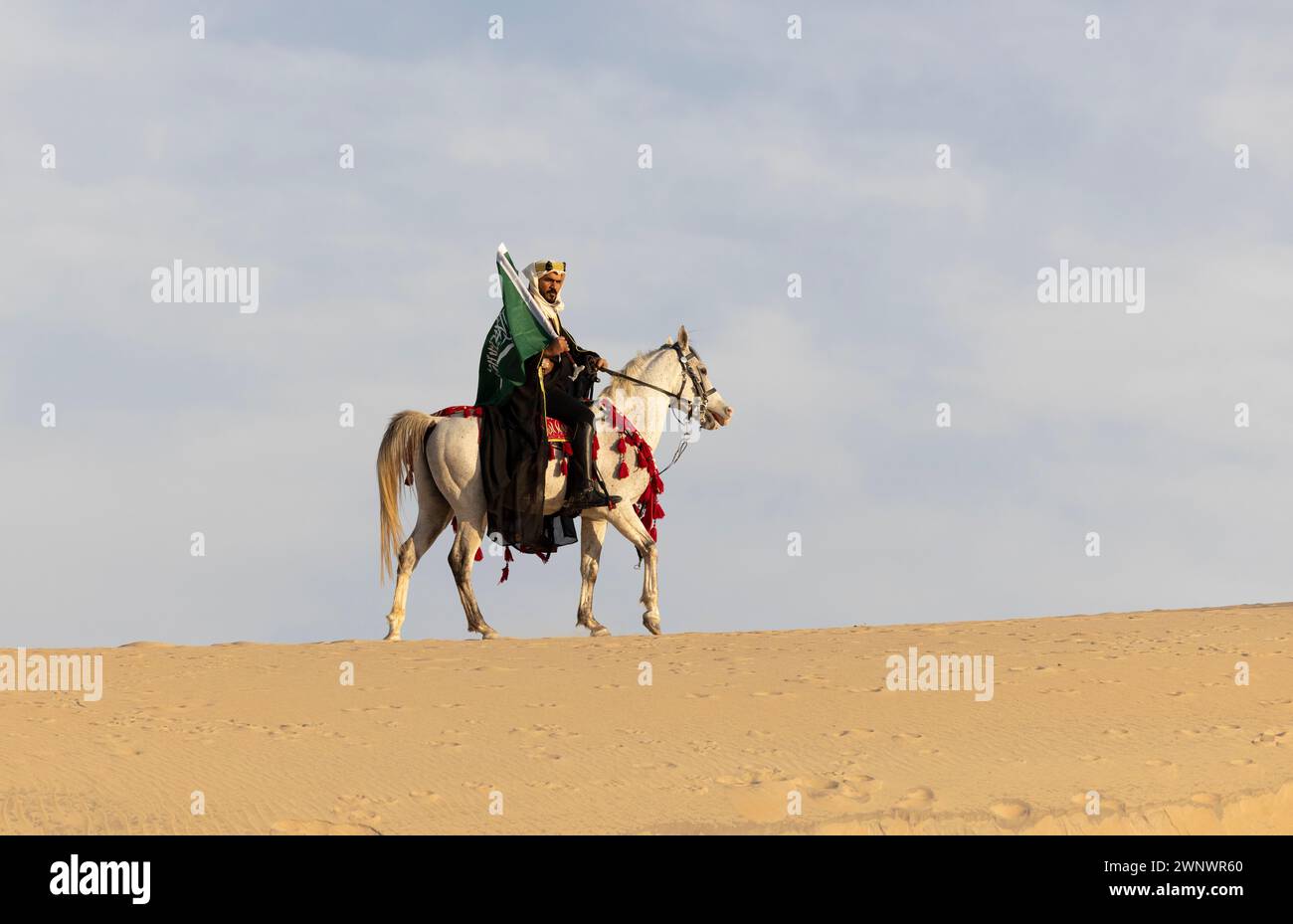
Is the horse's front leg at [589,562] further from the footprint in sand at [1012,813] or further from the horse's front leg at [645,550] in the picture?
the footprint in sand at [1012,813]

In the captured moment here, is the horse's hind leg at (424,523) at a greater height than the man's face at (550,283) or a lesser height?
lesser

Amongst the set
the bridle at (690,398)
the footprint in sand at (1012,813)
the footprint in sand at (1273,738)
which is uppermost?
the bridle at (690,398)

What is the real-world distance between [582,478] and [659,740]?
201 inches

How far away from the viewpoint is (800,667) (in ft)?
50.8

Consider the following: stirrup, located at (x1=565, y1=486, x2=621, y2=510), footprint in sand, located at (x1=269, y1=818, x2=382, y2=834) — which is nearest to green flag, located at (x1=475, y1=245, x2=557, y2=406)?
stirrup, located at (x1=565, y1=486, x2=621, y2=510)

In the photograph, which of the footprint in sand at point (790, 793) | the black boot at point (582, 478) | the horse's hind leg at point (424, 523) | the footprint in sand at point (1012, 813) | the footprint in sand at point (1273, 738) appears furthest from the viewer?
Result: the horse's hind leg at point (424, 523)

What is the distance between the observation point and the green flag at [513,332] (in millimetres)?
17734

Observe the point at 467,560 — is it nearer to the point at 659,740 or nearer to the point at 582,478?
the point at 582,478

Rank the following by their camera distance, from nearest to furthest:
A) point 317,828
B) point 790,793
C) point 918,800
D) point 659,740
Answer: point 317,828, point 918,800, point 790,793, point 659,740

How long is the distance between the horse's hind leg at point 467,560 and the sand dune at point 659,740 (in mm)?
693

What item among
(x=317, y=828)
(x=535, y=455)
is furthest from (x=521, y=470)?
(x=317, y=828)

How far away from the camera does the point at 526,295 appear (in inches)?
701

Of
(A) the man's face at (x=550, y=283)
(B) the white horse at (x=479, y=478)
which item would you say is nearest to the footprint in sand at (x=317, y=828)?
(B) the white horse at (x=479, y=478)
